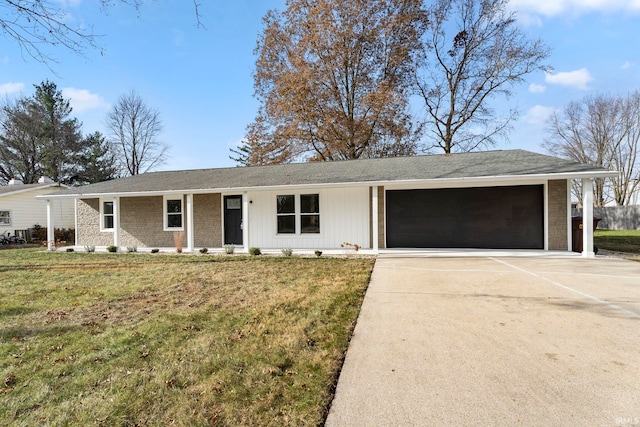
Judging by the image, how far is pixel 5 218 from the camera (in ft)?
58.2

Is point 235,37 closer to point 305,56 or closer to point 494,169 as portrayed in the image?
point 494,169

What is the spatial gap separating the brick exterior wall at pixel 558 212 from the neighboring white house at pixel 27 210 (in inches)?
954

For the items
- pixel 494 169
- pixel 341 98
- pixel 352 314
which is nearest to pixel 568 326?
pixel 352 314

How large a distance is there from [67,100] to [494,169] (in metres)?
36.7

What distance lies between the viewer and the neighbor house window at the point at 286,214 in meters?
11.9

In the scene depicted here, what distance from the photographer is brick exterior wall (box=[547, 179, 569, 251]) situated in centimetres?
984

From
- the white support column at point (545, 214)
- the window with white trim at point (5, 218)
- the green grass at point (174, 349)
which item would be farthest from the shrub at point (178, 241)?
the window with white trim at point (5, 218)

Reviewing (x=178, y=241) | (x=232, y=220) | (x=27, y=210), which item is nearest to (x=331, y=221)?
(x=232, y=220)

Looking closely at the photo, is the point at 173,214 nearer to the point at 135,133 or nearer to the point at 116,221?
the point at 116,221

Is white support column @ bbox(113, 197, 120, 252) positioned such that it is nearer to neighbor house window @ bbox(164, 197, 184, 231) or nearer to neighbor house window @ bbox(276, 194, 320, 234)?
neighbor house window @ bbox(164, 197, 184, 231)

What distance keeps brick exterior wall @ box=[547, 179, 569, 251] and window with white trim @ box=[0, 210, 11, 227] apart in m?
26.0

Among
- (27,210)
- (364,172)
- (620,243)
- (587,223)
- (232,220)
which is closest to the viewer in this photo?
(587,223)

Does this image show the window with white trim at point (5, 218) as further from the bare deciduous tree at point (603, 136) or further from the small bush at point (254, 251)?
the bare deciduous tree at point (603, 136)

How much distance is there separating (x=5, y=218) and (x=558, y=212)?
2635 cm
